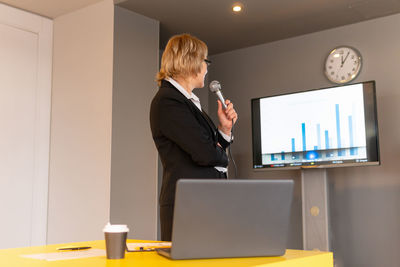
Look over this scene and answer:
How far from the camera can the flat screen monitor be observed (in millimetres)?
3725

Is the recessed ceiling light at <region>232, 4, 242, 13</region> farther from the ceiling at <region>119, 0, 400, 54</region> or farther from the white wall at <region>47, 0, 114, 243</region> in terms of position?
the white wall at <region>47, 0, 114, 243</region>

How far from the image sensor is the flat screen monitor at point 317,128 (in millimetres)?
3725

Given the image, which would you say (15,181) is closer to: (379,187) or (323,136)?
(323,136)

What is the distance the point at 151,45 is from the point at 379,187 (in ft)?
7.51

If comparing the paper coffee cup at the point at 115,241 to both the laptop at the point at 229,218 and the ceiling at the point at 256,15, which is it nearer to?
the laptop at the point at 229,218

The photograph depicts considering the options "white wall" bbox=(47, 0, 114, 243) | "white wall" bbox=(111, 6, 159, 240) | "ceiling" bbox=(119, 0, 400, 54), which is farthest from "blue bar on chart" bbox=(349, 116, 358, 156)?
"white wall" bbox=(47, 0, 114, 243)

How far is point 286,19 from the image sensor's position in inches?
163

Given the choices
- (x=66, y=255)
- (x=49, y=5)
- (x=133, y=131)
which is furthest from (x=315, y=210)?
(x=66, y=255)

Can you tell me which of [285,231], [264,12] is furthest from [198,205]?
[264,12]

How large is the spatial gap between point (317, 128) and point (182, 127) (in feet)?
8.62

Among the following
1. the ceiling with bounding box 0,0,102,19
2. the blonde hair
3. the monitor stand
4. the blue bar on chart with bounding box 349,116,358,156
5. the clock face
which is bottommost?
the monitor stand

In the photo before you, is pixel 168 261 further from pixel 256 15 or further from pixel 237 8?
pixel 256 15

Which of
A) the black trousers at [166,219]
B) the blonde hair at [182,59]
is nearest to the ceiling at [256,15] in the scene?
the blonde hair at [182,59]

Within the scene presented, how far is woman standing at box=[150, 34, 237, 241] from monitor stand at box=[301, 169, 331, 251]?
2048 millimetres
